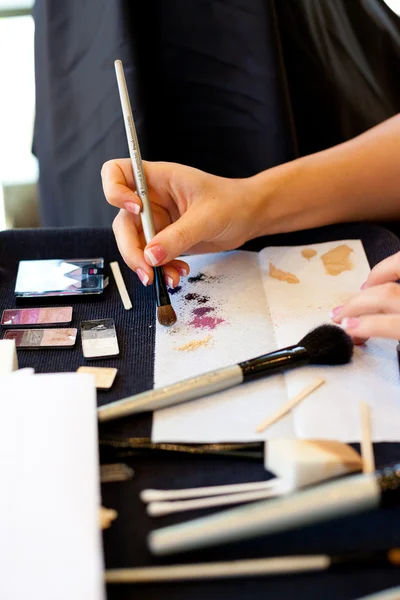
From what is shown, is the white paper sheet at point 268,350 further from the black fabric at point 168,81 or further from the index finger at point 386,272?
the black fabric at point 168,81

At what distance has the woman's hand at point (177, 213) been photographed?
0.55 meters

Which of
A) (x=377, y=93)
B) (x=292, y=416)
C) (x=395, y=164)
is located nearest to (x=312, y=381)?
(x=292, y=416)

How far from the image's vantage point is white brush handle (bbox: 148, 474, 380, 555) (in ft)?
1.07

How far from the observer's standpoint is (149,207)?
0.57 meters

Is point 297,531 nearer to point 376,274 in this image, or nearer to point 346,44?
point 376,274

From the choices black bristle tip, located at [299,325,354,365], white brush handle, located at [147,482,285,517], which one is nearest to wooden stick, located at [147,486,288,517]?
white brush handle, located at [147,482,285,517]

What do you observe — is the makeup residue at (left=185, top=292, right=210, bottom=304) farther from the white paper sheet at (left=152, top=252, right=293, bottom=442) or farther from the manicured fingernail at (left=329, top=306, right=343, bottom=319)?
the manicured fingernail at (left=329, top=306, right=343, bottom=319)

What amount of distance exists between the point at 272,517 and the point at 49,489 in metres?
0.12

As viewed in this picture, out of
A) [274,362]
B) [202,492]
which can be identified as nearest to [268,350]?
[274,362]

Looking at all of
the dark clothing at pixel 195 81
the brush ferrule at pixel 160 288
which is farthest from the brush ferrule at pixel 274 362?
the dark clothing at pixel 195 81

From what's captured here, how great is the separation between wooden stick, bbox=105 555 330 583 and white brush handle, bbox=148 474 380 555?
1 centimetres

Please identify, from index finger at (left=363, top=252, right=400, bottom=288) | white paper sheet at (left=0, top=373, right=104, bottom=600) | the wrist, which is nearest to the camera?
white paper sheet at (left=0, top=373, right=104, bottom=600)

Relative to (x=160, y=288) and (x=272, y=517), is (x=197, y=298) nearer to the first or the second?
(x=160, y=288)

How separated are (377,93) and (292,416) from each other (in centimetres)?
49
